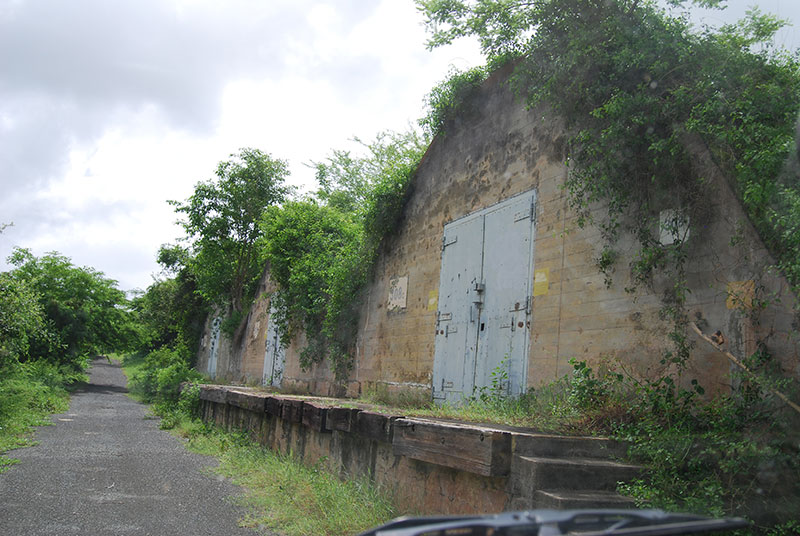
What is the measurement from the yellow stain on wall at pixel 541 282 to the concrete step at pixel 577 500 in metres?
2.97

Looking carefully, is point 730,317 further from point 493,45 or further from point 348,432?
point 493,45

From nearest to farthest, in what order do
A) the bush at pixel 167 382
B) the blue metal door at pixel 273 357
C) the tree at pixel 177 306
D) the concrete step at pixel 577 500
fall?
the concrete step at pixel 577 500, the blue metal door at pixel 273 357, the bush at pixel 167 382, the tree at pixel 177 306

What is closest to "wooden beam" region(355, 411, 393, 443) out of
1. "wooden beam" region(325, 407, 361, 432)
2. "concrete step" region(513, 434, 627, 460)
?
"wooden beam" region(325, 407, 361, 432)

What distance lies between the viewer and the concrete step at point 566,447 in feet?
12.6

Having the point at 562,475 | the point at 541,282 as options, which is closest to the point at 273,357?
the point at 541,282

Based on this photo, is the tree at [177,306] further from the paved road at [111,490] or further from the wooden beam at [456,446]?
the wooden beam at [456,446]

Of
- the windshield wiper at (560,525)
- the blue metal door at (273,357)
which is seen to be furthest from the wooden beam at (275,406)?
the windshield wiper at (560,525)

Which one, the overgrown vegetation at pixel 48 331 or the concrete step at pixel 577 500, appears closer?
the concrete step at pixel 577 500

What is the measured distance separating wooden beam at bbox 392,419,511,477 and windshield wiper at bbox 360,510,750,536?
2207mm

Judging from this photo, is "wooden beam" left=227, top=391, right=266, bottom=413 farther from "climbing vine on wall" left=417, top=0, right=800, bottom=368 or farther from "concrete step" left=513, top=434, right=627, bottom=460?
"concrete step" left=513, top=434, right=627, bottom=460

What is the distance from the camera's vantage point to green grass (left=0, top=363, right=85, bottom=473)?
8811mm

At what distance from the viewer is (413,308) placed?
8930mm

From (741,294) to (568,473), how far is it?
6.34 ft

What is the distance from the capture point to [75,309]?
886 inches
